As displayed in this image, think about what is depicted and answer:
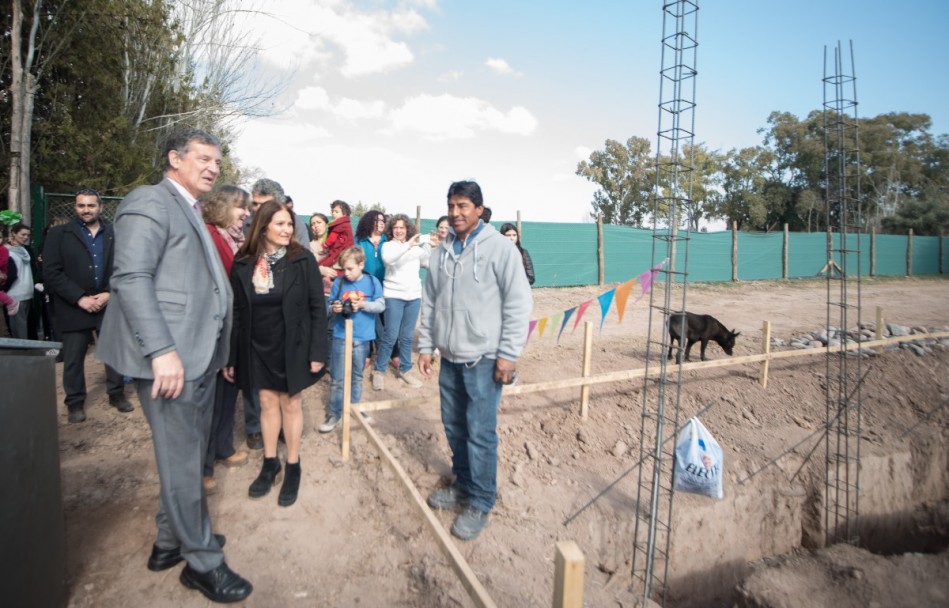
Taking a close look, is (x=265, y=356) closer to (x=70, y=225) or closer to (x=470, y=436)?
(x=470, y=436)

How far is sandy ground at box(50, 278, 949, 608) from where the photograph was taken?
2541 millimetres

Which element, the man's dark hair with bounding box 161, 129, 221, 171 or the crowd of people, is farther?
the man's dark hair with bounding box 161, 129, 221, 171

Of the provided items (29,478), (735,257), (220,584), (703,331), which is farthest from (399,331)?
(735,257)

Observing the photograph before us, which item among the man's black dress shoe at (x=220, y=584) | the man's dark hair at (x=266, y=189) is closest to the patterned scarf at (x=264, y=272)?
the man's dark hair at (x=266, y=189)

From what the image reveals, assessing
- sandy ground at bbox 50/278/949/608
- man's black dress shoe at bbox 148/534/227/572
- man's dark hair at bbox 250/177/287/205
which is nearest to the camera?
man's black dress shoe at bbox 148/534/227/572

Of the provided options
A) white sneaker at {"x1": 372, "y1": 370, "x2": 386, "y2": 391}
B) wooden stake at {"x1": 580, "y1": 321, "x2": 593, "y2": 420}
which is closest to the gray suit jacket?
white sneaker at {"x1": 372, "y1": 370, "x2": 386, "y2": 391}

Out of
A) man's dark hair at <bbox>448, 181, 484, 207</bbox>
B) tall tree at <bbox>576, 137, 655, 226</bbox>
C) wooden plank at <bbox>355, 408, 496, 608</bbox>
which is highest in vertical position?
tall tree at <bbox>576, 137, 655, 226</bbox>

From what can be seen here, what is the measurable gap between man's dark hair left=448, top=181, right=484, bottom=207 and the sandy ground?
1711mm

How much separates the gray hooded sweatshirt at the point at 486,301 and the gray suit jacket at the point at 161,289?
117cm

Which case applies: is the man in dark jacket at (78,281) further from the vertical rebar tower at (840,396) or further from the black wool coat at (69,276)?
the vertical rebar tower at (840,396)

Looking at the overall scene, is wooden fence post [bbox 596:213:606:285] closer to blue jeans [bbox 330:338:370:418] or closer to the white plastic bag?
the white plastic bag

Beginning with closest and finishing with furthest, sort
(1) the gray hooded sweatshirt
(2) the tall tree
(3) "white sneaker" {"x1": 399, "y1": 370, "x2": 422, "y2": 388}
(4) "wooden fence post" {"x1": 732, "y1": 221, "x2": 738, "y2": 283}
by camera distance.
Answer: (1) the gray hooded sweatshirt, (3) "white sneaker" {"x1": 399, "y1": 370, "x2": 422, "y2": 388}, (4) "wooden fence post" {"x1": 732, "y1": 221, "x2": 738, "y2": 283}, (2) the tall tree

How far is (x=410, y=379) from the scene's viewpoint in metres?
5.46

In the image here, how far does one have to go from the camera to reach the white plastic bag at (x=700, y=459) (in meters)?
3.75
